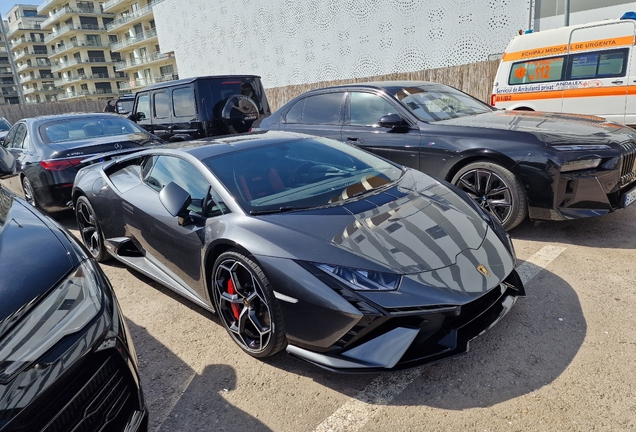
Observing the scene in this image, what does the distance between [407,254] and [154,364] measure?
1.72 meters

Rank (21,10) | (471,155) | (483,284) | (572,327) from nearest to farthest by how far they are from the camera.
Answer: (483,284)
(572,327)
(471,155)
(21,10)

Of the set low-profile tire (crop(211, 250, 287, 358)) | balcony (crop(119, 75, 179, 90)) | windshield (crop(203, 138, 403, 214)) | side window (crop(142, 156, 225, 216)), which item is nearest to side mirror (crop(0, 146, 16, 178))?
side window (crop(142, 156, 225, 216))

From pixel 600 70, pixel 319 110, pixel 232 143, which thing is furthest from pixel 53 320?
pixel 600 70

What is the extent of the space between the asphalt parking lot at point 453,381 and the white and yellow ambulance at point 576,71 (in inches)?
230

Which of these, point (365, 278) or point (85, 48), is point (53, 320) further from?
point (85, 48)

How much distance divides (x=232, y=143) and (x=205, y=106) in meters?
4.27

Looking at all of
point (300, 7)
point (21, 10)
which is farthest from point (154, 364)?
point (21, 10)

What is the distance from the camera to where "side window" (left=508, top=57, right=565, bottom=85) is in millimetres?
8008

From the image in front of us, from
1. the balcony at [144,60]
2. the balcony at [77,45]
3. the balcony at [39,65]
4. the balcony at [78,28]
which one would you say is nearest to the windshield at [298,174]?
the balcony at [144,60]

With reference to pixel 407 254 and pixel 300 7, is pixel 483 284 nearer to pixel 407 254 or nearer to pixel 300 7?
pixel 407 254

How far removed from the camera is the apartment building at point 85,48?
6172cm

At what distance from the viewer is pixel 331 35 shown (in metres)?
23.7

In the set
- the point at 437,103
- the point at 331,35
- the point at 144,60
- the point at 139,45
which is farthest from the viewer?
the point at 139,45

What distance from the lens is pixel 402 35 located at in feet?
65.6
